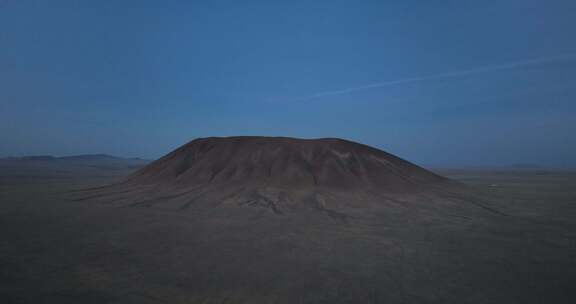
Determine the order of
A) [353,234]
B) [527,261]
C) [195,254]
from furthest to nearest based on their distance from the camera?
[353,234] < [195,254] < [527,261]

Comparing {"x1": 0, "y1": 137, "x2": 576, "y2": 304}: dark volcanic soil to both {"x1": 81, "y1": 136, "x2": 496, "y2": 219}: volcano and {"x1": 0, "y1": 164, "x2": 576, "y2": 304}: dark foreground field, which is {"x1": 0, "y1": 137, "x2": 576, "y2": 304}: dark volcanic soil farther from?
{"x1": 81, "y1": 136, "x2": 496, "y2": 219}: volcano

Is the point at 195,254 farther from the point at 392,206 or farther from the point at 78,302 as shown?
the point at 392,206

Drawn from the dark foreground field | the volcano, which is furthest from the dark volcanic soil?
the volcano

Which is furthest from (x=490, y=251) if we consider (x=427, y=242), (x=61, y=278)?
(x=61, y=278)

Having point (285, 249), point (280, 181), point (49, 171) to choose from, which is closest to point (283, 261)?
point (285, 249)

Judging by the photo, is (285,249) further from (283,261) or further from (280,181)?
(280,181)

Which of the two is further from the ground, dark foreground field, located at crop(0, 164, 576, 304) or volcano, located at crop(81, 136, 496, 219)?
volcano, located at crop(81, 136, 496, 219)
